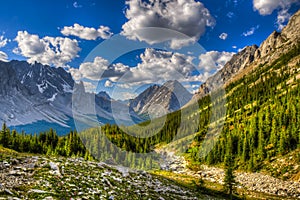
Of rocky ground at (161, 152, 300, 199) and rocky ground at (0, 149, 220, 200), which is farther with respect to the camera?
rocky ground at (161, 152, 300, 199)

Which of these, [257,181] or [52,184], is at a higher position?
[52,184]

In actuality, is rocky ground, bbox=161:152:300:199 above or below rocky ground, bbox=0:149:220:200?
below

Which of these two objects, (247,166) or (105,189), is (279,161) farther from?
(105,189)

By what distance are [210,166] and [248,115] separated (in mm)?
60825

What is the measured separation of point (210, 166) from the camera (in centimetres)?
10531

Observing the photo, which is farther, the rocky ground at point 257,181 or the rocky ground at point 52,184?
the rocky ground at point 257,181

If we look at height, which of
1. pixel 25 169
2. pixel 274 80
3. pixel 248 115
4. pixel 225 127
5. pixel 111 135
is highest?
pixel 274 80

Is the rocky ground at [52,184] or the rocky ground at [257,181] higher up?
the rocky ground at [52,184]

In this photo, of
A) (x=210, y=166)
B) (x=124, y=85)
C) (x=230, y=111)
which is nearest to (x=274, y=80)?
(x=230, y=111)

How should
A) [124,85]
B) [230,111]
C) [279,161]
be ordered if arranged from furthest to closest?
[230,111]
[279,161]
[124,85]

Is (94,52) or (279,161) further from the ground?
(94,52)

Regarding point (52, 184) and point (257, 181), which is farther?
point (257, 181)

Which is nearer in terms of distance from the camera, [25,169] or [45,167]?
[25,169]

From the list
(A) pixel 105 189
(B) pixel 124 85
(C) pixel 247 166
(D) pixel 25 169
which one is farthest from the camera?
(C) pixel 247 166
